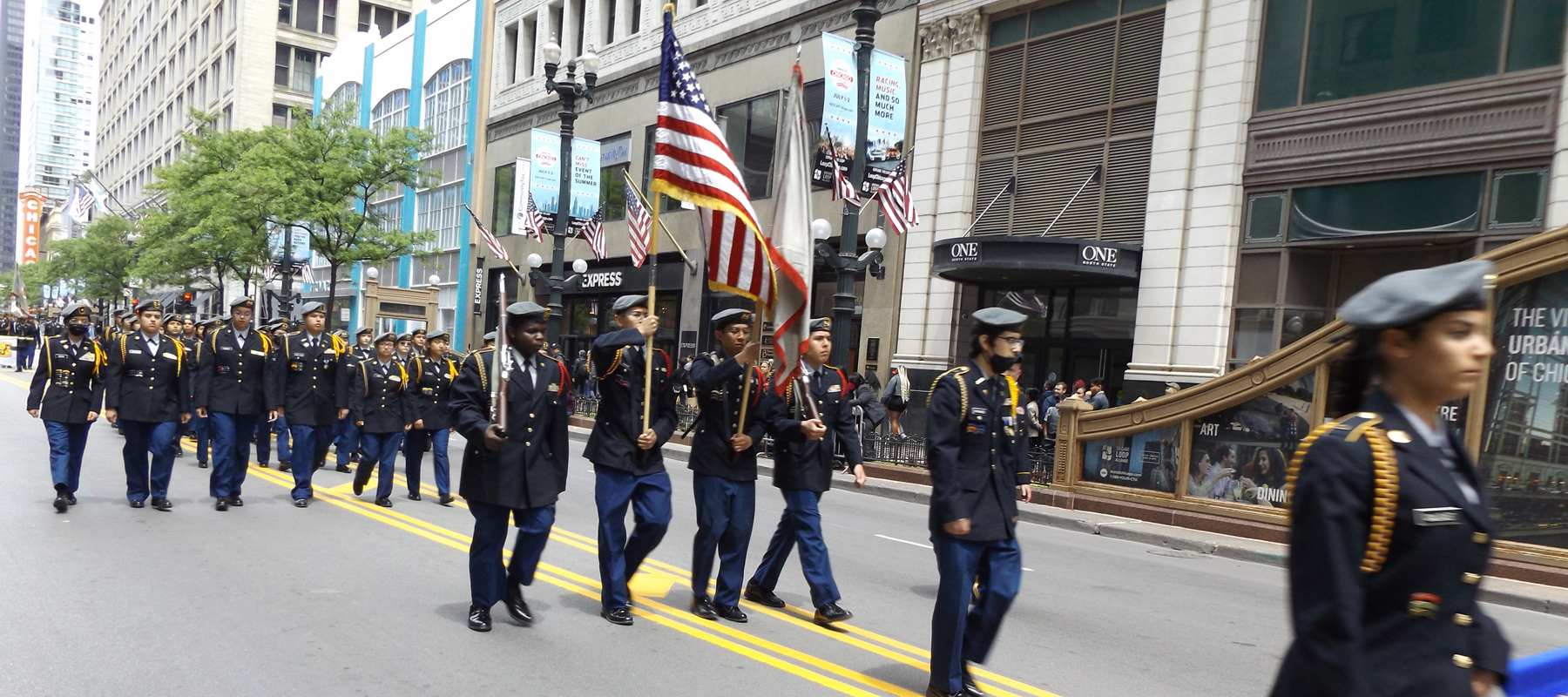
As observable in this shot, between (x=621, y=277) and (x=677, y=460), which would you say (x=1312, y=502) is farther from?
(x=621, y=277)

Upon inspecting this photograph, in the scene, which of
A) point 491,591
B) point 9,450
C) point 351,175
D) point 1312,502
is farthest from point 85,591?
A: point 351,175

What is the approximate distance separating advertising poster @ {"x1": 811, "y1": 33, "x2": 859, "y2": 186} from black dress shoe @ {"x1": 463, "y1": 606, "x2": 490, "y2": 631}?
35.7 ft

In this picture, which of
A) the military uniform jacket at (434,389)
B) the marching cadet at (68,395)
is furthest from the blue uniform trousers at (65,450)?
the military uniform jacket at (434,389)

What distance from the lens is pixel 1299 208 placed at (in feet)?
57.7

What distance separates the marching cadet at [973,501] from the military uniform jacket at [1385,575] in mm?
2781

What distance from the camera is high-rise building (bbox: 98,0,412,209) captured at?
65.2 m

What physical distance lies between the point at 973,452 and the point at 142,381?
8.67 m

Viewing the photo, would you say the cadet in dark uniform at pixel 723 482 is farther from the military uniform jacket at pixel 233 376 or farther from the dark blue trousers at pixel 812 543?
the military uniform jacket at pixel 233 376

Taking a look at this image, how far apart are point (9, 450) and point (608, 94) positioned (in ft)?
74.4

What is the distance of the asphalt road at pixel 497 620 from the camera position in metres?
5.71

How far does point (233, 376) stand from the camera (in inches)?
450

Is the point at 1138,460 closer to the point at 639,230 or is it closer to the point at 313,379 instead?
the point at 313,379

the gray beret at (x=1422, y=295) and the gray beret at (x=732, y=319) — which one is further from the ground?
the gray beret at (x=1422, y=295)

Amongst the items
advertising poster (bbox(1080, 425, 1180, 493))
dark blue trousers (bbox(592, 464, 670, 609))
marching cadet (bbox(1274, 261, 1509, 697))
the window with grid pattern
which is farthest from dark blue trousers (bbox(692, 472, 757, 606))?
the window with grid pattern
